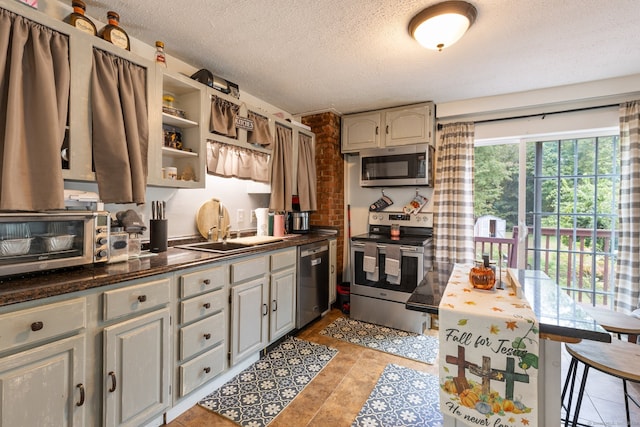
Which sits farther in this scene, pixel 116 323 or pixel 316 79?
pixel 316 79

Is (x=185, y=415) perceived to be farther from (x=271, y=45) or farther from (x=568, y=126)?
(x=568, y=126)

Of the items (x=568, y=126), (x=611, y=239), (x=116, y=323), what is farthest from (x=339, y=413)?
(x=568, y=126)

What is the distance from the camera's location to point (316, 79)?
2.61 meters

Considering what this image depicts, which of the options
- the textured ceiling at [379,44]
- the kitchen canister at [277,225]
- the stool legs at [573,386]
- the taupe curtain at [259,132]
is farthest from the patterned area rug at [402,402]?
the textured ceiling at [379,44]

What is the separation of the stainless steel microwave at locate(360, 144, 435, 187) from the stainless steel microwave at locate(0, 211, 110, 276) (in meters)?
2.57

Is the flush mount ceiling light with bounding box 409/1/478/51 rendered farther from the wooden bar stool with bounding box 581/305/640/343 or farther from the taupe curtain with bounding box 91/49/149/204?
the wooden bar stool with bounding box 581/305/640/343

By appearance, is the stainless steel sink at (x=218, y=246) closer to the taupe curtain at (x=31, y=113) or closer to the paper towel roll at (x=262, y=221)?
the paper towel roll at (x=262, y=221)

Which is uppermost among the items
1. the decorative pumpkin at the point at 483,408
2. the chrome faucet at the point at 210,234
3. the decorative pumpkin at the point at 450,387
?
the chrome faucet at the point at 210,234

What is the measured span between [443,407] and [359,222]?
2.73 m

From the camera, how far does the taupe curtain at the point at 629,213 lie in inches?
95.8

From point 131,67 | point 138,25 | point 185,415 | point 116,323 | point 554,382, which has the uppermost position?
point 138,25

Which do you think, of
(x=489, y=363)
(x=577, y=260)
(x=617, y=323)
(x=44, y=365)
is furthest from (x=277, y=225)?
(x=577, y=260)

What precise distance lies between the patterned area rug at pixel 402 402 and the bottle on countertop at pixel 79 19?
265 centimetres

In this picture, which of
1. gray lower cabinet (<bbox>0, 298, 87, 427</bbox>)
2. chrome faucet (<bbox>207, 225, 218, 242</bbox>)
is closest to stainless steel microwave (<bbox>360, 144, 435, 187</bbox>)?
chrome faucet (<bbox>207, 225, 218, 242</bbox>)
